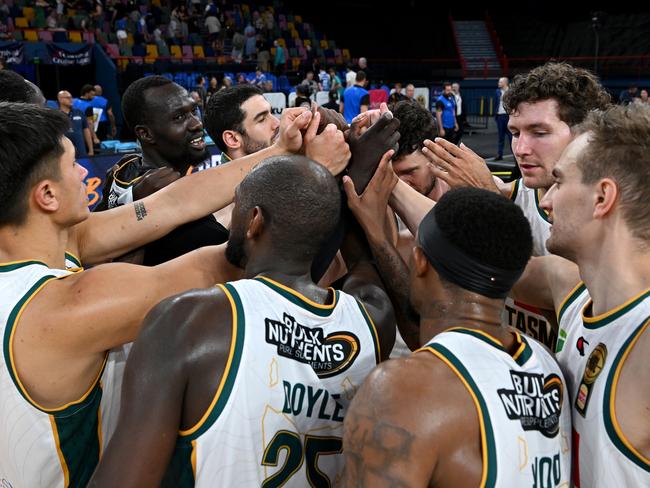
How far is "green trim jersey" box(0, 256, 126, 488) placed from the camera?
6.05 feet

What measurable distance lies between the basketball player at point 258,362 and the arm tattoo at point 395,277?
0.47 meters

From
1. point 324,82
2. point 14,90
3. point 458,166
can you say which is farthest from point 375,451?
point 324,82

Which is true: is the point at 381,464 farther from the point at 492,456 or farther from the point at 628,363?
the point at 628,363

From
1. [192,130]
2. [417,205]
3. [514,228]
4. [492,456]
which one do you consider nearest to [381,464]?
[492,456]

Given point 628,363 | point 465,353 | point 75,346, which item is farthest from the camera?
point 75,346

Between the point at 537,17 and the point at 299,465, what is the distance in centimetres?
3067

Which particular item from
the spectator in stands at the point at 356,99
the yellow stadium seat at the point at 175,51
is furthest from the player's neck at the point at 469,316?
the yellow stadium seat at the point at 175,51

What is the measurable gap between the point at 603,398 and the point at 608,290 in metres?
0.31

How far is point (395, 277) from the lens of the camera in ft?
8.24

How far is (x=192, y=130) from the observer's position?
3.81 meters

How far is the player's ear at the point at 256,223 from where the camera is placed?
186 cm

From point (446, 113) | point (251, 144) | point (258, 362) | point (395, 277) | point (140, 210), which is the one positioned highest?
point (258, 362)

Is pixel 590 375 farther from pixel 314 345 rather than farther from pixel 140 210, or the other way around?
pixel 140 210

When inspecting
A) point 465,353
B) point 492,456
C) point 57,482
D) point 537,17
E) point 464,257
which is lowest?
point 537,17
